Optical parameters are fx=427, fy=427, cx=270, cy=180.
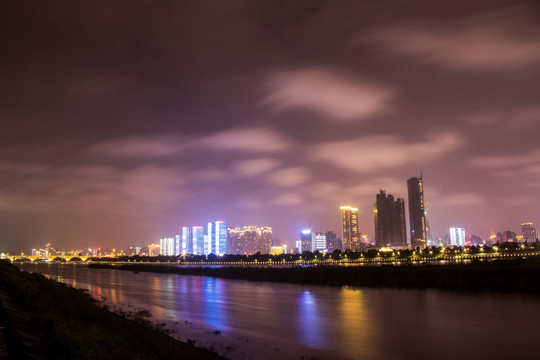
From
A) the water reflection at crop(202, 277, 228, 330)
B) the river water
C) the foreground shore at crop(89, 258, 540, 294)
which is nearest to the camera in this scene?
the river water

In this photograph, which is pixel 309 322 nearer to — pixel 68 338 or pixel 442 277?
pixel 68 338

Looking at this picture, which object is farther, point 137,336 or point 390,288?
point 390,288

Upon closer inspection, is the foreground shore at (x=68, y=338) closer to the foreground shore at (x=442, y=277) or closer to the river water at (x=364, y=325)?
the river water at (x=364, y=325)

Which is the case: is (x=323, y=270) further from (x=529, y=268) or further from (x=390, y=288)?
(x=529, y=268)

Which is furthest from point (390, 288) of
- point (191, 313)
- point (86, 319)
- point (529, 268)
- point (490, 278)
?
point (86, 319)

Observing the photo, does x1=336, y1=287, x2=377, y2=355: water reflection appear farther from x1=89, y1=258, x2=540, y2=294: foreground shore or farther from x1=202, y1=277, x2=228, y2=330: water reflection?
x1=89, y1=258, x2=540, y2=294: foreground shore

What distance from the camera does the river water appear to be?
80.6ft

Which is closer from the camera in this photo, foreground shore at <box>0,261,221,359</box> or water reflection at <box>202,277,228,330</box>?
foreground shore at <box>0,261,221,359</box>

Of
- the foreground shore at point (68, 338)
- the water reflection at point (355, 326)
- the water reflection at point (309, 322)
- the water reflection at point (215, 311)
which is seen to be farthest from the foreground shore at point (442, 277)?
the foreground shore at point (68, 338)

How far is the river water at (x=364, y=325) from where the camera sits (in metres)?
24.6

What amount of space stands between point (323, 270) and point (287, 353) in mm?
52660

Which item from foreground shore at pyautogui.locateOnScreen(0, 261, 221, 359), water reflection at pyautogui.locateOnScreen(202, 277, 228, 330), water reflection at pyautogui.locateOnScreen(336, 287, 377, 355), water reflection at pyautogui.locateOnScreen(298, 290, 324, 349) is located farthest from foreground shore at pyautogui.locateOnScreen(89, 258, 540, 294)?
foreground shore at pyautogui.locateOnScreen(0, 261, 221, 359)

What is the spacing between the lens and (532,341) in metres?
25.9

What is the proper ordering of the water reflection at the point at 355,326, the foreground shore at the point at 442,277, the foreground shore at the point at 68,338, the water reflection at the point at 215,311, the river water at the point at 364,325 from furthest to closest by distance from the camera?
the foreground shore at the point at 442,277 < the water reflection at the point at 215,311 < the water reflection at the point at 355,326 < the river water at the point at 364,325 < the foreground shore at the point at 68,338
